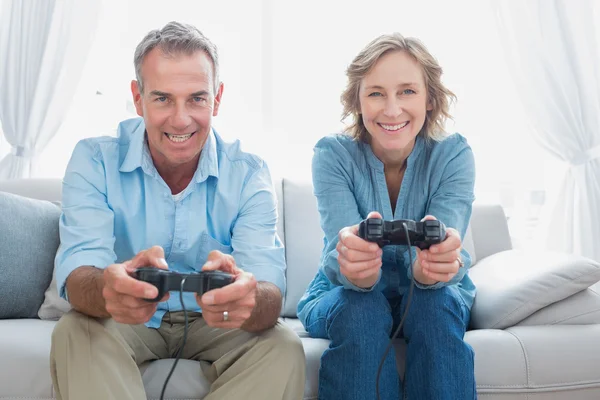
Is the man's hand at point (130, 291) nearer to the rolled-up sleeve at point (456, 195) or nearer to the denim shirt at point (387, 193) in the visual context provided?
the denim shirt at point (387, 193)

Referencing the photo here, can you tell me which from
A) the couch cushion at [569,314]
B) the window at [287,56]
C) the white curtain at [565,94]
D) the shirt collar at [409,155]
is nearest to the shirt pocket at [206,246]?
the shirt collar at [409,155]

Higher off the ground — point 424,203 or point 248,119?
point 248,119

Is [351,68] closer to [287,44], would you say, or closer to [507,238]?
[507,238]

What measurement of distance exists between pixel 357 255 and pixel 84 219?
0.66m

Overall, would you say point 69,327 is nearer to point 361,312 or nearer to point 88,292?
point 88,292

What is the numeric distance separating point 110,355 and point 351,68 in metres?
0.99

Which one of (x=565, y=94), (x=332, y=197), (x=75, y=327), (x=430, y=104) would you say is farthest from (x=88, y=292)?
(x=565, y=94)

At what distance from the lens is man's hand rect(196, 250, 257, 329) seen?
1.24m

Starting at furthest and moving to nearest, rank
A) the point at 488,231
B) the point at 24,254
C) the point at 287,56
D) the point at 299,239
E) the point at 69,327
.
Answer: the point at 287,56 < the point at 488,231 < the point at 299,239 < the point at 24,254 < the point at 69,327

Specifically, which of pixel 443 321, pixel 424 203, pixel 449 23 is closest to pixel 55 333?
pixel 443 321

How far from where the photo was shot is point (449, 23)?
319cm

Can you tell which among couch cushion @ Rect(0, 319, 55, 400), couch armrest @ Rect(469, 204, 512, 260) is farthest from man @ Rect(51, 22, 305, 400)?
couch armrest @ Rect(469, 204, 512, 260)

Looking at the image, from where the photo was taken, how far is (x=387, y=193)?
5.86ft

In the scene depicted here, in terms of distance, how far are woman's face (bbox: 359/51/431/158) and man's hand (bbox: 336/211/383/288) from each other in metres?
0.37
